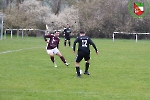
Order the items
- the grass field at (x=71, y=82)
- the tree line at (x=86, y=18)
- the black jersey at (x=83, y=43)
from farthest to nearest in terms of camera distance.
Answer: the tree line at (x=86, y=18) < the black jersey at (x=83, y=43) < the grass field at (x=71, y=82)

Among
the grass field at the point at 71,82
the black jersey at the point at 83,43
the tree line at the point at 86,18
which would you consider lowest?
the grass field at the point at 71,82

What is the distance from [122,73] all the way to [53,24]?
42874mm

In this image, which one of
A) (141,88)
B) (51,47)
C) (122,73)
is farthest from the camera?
(51,47)

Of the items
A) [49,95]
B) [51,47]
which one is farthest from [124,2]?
[49,95]

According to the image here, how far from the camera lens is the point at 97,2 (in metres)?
56.1

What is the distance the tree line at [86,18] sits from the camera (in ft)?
176

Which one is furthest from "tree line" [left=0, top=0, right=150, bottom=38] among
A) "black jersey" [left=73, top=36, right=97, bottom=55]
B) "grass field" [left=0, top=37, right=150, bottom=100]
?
"black jersey" [left=73, top=36, right=97, bottom=55]

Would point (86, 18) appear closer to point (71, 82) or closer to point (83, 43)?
point (83, 43)

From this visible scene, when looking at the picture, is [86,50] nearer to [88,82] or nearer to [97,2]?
[88,82]

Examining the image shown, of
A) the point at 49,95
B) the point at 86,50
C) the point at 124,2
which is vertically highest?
the point at 124,2

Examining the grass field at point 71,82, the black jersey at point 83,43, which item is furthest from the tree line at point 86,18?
the black jersey at point 83,43

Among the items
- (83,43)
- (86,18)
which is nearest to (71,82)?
(83,43)

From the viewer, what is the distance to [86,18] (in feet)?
183

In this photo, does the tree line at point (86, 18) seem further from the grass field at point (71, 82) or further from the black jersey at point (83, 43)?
the black jersey at point (83, 43)
